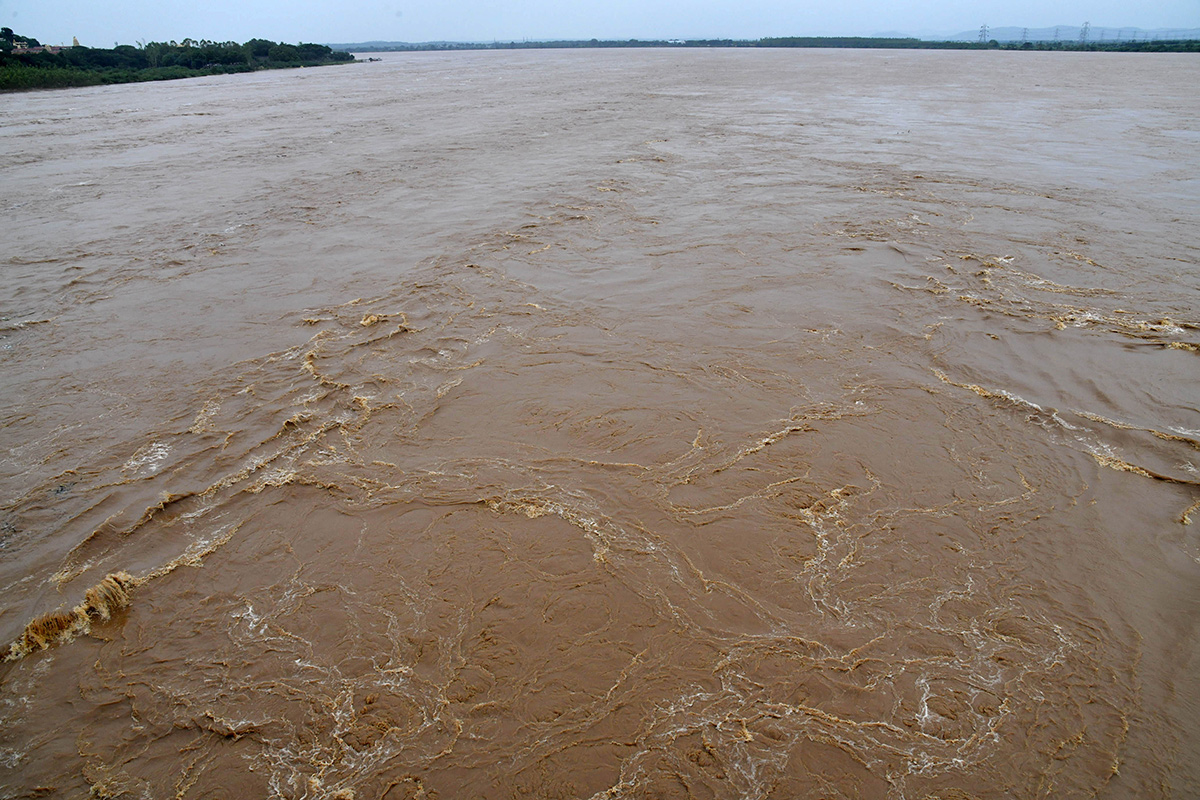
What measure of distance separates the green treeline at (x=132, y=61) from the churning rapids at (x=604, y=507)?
37350 millimetres

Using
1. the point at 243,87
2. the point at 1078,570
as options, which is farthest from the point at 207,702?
the point at 243,87

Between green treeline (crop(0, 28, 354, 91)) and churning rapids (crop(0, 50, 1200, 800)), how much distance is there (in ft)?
123

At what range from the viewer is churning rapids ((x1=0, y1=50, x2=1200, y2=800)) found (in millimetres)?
2885

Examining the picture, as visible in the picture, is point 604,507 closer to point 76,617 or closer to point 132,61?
point 76,617

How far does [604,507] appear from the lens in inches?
167

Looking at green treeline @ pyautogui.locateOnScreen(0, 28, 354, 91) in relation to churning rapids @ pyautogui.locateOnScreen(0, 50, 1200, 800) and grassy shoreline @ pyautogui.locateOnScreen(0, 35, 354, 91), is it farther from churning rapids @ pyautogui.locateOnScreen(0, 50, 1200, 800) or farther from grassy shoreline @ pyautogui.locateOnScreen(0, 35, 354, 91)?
churning rapids @ pyautogui.locateOnScreen(0, 50, 1200, 800)

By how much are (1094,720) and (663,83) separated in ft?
128

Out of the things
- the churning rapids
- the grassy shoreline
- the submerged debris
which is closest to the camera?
the churning rapids

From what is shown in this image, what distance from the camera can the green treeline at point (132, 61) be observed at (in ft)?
115

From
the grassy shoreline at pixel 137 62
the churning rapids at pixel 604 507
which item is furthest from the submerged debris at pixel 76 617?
the grassy shoreline at pixel 137 62

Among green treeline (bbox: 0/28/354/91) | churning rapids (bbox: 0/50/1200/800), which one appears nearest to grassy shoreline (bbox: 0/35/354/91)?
green treeline (bbox: 0/28/354/91)

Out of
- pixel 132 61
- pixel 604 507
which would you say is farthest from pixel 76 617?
pixel 132 61

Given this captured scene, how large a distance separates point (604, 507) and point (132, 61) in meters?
62.9

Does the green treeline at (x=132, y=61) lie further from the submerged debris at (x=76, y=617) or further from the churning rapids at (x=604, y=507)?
the submerged debris at (x=76, y=617)
